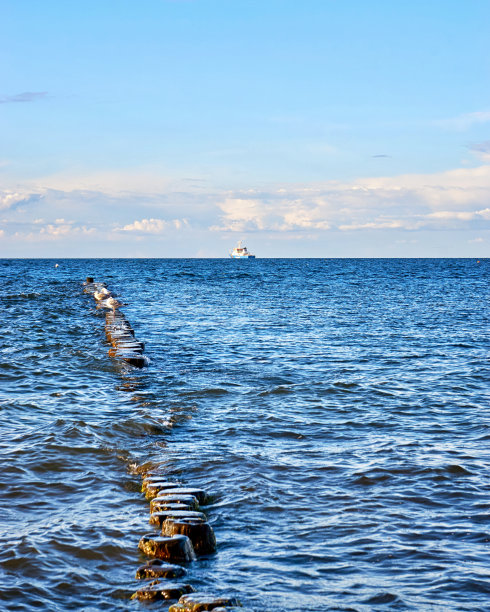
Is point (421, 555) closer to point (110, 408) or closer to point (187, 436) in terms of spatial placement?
point (187, 436)

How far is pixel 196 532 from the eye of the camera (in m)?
5.93

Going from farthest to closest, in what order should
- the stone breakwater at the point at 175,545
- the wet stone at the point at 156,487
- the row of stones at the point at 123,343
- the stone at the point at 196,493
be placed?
the row of stones at the point at 123,343
the wet stone at the point at 156,487
the stone at the point at 196,493
the stone breakwater at the point at 175,545

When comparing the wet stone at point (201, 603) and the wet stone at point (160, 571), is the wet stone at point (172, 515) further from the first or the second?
the wet stone at point (201, 603)

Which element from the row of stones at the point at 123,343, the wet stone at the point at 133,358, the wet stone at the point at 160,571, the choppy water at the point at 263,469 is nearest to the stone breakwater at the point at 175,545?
the wet stone at the point at 160,571

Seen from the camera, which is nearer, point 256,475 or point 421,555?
point 421,555

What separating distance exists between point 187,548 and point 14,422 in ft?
19.1

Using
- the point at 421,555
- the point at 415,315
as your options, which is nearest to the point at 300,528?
the point at 421,555

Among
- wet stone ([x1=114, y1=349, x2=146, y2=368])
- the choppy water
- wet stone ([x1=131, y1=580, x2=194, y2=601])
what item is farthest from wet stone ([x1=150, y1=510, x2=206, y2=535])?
wet stone ([x1=114, y1=349, x2=146, y2=368])

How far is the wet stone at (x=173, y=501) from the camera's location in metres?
6.48

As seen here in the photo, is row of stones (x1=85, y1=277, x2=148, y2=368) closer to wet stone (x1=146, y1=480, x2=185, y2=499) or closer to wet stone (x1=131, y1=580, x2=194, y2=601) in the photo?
wet stone (x1=146, y1=480, x2=185, y2=499)

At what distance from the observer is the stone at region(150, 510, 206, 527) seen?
6.13m

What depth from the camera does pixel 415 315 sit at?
1251 inches

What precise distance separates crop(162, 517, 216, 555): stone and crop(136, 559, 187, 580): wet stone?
1.55 feet

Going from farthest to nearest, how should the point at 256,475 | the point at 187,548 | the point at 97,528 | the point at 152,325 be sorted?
1. the point at 152,325
2. the point at 256,475
3. the point at 97,528
4. the point at 187,548
